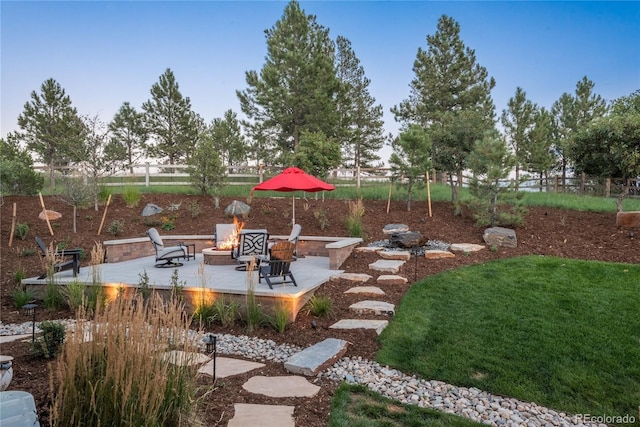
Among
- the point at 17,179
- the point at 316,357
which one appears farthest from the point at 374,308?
the point at 17,179

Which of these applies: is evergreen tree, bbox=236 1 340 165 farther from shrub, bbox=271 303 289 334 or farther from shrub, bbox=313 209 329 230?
shrub, bbox=271 303 289 334

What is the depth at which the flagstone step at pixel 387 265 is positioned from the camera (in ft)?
24.1

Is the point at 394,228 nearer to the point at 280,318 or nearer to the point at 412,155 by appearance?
the point at 412,155

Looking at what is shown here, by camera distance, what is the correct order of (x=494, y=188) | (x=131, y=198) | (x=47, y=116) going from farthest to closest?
1. (x=47, y=116)
2. (x=131, y=198)
3. (x=494, y=188)

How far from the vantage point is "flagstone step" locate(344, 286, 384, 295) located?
619cm

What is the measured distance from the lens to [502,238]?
28.8 feet

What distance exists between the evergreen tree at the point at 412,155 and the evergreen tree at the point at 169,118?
2149cm

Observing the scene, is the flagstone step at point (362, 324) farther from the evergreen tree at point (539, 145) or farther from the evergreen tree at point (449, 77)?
the evergreen tree at point (539, 145)

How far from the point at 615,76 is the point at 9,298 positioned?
48.5 feet

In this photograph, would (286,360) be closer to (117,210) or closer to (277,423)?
(277,423)

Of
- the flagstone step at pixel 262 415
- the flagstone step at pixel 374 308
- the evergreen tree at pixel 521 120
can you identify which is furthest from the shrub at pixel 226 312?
the evergreen tree at pixel 521 120

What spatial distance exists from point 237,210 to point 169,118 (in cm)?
2138

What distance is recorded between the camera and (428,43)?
2552 cm

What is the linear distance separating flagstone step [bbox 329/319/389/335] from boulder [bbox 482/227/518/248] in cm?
479
